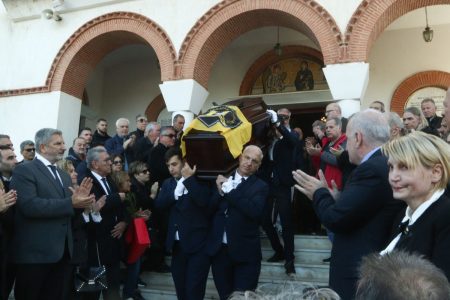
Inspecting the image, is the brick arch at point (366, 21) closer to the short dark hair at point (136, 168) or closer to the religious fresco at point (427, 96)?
the religious fresco at point (427, 96)

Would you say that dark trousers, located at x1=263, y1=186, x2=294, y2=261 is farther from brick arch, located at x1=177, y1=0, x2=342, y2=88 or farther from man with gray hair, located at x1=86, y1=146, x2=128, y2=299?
brick arch, located at x1=177, y1=0, x2=342, y2=88

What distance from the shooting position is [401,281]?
0.90 meters

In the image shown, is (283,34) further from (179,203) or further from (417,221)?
(417,221)

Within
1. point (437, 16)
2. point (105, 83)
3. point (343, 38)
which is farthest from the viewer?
point (105, 83)

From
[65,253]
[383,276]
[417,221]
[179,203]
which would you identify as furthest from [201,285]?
[383,276]

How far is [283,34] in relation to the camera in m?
10.1

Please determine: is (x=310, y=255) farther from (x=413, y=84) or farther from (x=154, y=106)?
(x=154, y=106)

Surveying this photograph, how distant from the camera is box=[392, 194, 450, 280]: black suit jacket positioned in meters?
1.74

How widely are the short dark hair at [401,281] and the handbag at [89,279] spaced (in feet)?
10.8

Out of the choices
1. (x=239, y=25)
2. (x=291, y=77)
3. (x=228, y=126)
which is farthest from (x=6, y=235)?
(x=291, y=77)

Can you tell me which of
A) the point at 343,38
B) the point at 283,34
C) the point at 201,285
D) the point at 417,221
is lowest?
the point at 201,285

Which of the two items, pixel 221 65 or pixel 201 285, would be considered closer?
pixel 201 285

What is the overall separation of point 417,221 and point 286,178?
3242 mm

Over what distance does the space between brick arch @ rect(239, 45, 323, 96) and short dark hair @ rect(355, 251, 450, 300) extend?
9.47 m
